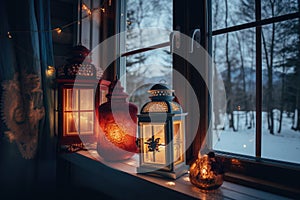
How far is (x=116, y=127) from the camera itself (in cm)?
120

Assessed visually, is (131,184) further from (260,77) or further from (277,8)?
(277,8)

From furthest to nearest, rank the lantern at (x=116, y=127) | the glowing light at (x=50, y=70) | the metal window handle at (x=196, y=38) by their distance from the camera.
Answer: the glowing light at (x=50, y=70)
the lantern at (x=116, y=127)
the metal window handle at (x=196, y=38)

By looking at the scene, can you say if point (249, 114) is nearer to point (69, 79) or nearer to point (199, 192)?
point (199, 192)

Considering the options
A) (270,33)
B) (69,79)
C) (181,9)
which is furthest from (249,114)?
(69,79)

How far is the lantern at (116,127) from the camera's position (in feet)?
3.97

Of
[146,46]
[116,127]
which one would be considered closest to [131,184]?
[116,127]

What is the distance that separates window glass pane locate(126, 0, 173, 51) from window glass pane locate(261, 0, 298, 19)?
1.72 ft

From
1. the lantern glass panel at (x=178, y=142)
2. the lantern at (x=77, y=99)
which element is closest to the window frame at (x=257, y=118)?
the lantern glass panel at (x=178, y=142)

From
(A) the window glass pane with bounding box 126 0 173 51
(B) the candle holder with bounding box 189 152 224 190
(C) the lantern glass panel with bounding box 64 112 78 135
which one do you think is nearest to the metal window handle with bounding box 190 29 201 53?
(A) the window glass pane with bounding box 126 0 173 51

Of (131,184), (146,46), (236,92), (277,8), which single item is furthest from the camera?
(146,46)

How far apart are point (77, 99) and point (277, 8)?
3.83 ft

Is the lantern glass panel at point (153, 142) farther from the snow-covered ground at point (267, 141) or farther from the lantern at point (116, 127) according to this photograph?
the snow-covered ground at point (267, 141)

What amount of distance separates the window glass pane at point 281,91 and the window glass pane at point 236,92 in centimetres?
5

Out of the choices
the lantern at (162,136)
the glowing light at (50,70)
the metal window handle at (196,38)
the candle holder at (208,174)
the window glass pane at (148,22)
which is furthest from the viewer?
the glowing light at (50,70)
